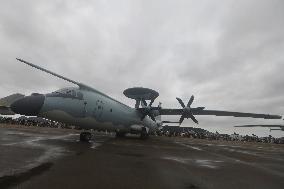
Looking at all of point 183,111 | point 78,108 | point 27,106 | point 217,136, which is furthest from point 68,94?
point 217,136

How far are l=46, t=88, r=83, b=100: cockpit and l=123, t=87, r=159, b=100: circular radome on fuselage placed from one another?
16.3 meters

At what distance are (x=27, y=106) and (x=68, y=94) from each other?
12.8 ft

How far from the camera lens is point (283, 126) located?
71.2 meters

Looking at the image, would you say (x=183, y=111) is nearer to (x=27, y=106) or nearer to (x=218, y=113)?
(x=218, y=113)

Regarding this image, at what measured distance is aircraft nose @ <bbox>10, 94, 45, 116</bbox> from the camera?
20328mm

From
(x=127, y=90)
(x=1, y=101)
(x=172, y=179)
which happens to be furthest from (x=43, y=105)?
(x=1, y=101)

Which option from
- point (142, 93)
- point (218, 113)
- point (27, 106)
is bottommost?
point (27, 106)

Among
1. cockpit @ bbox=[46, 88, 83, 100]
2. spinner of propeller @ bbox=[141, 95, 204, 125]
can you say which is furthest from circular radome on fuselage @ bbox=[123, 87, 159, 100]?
cockpit @ bbox=[46, 88, 83, 100]

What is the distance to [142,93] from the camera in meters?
40.5

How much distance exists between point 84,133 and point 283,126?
5851 cm

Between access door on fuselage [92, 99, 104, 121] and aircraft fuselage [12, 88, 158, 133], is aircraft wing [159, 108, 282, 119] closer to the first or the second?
→ aircraft fuselage [12, 88, 158, 133]

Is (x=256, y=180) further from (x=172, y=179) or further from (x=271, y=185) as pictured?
(x=172, y=179)

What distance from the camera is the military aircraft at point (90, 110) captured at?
21266 millimetres

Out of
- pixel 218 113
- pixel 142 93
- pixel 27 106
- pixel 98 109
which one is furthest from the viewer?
pixel 142 93
